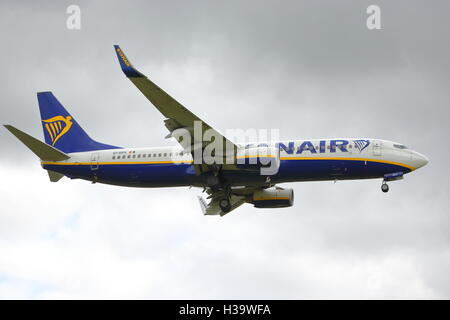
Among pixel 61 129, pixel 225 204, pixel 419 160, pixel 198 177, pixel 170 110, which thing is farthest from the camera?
pixel 61 129

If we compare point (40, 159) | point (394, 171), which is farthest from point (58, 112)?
point (394, 171)

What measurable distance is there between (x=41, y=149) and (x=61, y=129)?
490 cm

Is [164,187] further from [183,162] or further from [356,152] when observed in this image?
[356,152]

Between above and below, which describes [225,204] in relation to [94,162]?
below

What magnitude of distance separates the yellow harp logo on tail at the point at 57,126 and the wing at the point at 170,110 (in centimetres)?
1409

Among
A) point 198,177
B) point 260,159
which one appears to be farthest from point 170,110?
point 198,177

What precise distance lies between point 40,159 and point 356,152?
26157 millimetres

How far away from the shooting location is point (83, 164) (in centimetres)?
6600

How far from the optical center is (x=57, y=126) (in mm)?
70000

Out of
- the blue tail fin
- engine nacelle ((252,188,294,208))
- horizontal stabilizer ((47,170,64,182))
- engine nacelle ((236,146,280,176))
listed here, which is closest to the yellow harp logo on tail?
the blue tail fin

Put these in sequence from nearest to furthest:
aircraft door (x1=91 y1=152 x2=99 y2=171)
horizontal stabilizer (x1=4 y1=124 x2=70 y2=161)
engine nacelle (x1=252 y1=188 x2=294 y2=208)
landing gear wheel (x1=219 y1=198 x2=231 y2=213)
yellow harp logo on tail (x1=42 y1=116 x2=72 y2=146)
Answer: horizontal stabilizer (x1=4 y1=124 x2=70 y2=161)
landing gear wheel (x1=219 y1=198 x2=231 y2=213)
aircraft door (x1=91 y1=152 x2=99 y2=171)
engine nacelle (x1=252 y1=188 x2=294 y2=208)
yellow harp logo on tail (x1=42 y1=116 x2=72 y2=146)

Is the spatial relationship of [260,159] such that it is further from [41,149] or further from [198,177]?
[41,149]

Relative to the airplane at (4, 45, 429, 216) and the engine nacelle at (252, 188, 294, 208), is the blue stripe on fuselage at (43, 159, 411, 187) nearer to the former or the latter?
the airplane at (4, 45, 429, 216)

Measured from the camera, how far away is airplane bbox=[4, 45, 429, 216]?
61000 millimetres
